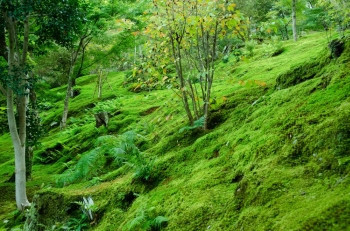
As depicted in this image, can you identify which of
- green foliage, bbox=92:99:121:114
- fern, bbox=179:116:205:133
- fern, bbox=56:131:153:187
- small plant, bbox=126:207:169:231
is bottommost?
green foliage, bbox=92:99:121:114

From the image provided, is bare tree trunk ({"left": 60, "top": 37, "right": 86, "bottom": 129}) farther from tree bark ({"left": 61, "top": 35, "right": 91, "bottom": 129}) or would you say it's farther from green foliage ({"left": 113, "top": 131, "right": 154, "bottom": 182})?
green foliage ({"left": 113, "top": 131, "right": 154, "bottom": 182})

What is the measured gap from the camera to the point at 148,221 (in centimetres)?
296

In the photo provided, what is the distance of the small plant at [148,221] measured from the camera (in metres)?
2.85

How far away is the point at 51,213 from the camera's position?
4.54 metres

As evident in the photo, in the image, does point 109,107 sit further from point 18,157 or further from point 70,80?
point 18,157

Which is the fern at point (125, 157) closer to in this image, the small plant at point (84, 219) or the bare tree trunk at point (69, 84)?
the small plant at point (84, 219)

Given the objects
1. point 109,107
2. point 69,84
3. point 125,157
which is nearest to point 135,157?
point 125,157

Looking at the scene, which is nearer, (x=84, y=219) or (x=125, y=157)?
(x=84, y=219)

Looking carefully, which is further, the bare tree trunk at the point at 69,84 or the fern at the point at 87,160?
the bare tree trunk at the point at 69,84

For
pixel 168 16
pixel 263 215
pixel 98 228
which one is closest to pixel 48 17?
pixel 168 16

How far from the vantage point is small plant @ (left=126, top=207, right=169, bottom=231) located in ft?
9.34

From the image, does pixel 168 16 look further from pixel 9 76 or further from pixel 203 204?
pixel 9 76

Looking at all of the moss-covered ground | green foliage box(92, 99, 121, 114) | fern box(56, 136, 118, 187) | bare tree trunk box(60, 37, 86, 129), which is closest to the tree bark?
bare tree trunk box(60, 37, 86, 129)

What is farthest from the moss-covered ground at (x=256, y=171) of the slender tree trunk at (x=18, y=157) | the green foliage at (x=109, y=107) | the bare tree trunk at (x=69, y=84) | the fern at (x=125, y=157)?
the bare tree trunk at (x=69, y=84)
